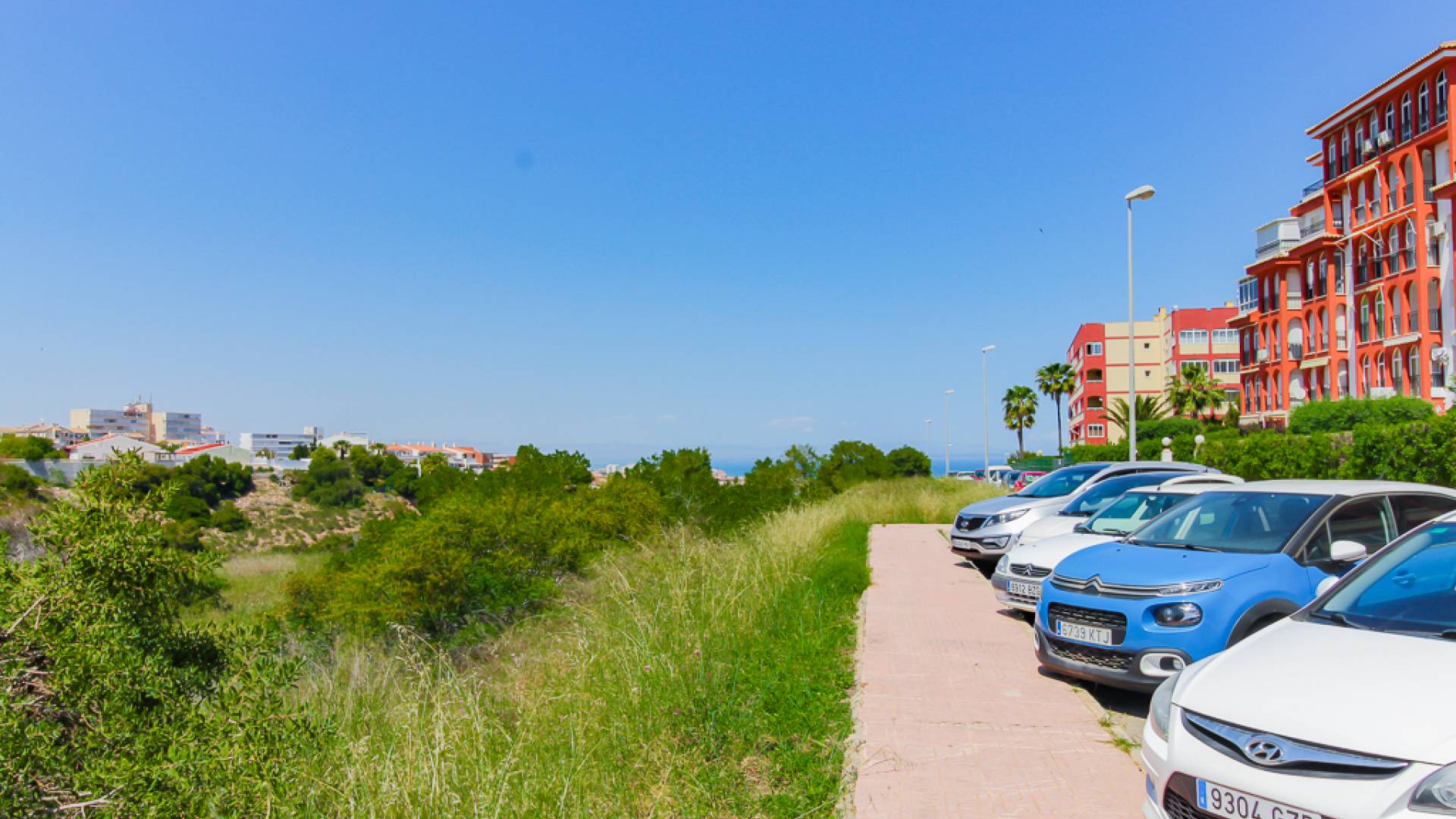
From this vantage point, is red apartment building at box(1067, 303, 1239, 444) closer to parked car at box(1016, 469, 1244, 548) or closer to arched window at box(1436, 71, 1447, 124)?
arched window at box(1436, 71, 1447, 124)

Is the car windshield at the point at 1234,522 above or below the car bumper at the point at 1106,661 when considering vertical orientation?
above

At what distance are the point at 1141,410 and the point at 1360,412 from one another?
3967 cm

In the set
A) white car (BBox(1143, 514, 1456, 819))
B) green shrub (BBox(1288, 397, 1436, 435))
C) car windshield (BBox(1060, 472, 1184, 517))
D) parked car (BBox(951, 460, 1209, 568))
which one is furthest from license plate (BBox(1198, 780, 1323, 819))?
green shrub (BBox(1288, 397, 1436, 435))

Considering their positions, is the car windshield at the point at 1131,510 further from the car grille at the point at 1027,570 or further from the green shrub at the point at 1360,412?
the green shrub at the point at 1360,412

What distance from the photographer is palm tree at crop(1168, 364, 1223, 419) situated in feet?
222

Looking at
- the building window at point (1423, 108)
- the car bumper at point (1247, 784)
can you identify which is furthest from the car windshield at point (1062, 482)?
the building window at point (1423, 108)

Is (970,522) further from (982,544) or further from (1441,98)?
(1441,98)

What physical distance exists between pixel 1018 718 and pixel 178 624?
4.93 meters

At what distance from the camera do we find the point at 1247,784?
11.5 ft

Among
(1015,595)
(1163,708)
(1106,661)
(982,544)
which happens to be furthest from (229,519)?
(1163,708)

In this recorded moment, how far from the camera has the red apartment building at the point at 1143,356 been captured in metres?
80.8

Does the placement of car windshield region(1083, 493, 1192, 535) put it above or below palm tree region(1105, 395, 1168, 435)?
below

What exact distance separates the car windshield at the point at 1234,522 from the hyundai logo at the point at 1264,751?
3.75m

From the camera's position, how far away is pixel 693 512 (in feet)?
85.1
